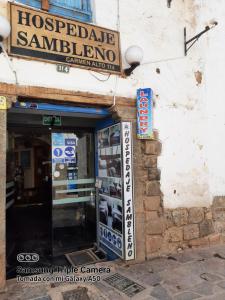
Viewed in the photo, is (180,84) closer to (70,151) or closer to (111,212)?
(70,151)

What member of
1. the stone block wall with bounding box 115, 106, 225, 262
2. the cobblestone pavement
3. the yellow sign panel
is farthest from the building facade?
the cobblestone pavement

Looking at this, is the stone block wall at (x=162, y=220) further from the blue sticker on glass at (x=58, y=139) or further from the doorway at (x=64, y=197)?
the blue sticker on glass at (x=58, y=139)

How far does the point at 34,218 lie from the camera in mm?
6605

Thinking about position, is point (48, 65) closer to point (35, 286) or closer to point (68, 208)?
point (68, 208)

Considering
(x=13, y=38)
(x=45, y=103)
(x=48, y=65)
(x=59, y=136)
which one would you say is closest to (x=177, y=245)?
(x=59, y=136)

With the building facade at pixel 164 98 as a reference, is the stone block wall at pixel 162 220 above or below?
below

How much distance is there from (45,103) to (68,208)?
1.99 meters

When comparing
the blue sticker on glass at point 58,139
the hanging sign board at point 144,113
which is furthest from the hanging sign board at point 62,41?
the blue sticker on glass at point 58,139

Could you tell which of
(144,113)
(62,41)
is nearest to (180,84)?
(144,113)

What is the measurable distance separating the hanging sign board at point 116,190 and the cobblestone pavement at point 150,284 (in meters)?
0.37

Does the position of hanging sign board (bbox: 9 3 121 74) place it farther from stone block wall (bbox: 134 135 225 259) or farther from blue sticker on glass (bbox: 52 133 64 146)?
stone block wall (bbox: 134 135 225 259)

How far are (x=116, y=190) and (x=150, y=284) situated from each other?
1400 mm

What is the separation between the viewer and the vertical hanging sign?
3.70 meters

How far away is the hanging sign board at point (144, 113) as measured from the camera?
388cm
